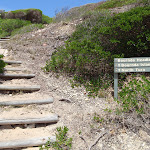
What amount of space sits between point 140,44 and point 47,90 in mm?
2669

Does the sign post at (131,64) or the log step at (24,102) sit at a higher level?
the sign post at (131,64)

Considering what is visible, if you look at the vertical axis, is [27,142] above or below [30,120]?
below

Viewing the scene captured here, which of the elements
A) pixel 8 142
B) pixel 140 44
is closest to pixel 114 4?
pixel 140 44

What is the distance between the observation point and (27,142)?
8.45 feet

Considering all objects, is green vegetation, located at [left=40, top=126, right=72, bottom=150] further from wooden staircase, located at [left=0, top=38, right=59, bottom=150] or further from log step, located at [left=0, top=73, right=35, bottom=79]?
log step, located at [left=0, top=73, right=35, bottom=79]

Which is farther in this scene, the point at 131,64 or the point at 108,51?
the point at 108,51

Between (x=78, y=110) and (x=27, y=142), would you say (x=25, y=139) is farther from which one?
Result: (x=78, y=110)

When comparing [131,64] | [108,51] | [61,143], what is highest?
[108,51]

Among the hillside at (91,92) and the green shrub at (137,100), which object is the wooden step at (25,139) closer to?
the hillside at (91,92)

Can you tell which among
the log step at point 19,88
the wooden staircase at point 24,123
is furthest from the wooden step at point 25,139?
the log step at point 19,88

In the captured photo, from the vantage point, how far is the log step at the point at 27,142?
2.50 metres

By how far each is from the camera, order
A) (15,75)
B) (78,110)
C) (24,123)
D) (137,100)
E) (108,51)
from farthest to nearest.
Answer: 1. (15,75)
2. (108,51)
3. (78,110)
4. (137,100)
5. (24,123)

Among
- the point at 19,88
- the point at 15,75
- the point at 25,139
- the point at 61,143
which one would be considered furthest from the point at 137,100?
the point at 15,75

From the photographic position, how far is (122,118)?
3025 mm
